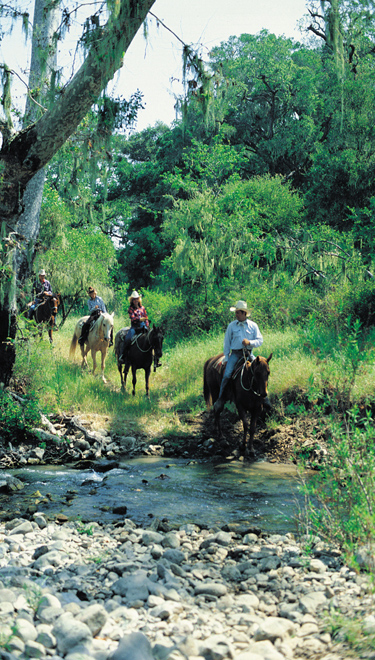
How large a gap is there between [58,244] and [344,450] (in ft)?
73.4

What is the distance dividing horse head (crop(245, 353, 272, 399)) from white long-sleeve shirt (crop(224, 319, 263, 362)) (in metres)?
0.42

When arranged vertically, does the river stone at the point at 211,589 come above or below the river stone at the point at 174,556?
above

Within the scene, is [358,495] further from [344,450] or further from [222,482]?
[222,482]

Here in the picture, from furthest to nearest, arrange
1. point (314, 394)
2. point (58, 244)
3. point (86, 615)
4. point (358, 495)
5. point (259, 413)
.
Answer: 1. point (58, 244)
2. point (259, 413)
3. point (314, 394)
4. point (358, 495)
5. point (86, 615)

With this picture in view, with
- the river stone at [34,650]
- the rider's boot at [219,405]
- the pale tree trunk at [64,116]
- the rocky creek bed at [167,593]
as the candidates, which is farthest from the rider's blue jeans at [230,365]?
the river stone at [34,650]

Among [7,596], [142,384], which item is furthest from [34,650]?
[142,384]

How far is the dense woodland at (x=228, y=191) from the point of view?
28.0 feet

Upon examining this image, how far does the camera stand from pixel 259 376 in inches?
412

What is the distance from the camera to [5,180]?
27.0 feet

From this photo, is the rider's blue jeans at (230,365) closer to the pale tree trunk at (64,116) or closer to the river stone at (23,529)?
the pale tree trunk at (64,116)

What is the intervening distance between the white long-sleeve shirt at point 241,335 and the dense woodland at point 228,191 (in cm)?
344

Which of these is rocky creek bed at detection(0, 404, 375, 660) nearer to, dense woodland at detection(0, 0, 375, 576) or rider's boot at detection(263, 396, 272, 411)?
dense woodland at detection(0, 0, 375, 576)

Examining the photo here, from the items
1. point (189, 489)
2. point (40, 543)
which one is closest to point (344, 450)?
point (40, 543)

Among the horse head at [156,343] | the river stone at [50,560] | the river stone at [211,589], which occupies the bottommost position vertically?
the river stone at [50,560]
